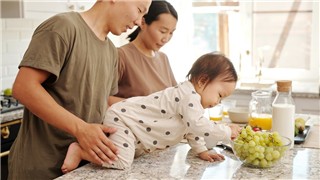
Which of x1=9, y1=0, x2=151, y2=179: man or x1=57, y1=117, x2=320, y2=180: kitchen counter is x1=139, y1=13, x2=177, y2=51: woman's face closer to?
x1=9, y1=0, x2=151, y2=179: man

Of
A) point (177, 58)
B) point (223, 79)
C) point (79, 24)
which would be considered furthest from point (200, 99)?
point (177, 58)

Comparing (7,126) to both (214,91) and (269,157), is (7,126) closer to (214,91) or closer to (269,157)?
(214,91)

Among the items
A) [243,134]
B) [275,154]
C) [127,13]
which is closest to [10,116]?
[127,13]

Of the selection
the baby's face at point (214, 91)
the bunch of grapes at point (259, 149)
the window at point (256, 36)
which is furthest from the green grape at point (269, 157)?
the window at point (256, 36)

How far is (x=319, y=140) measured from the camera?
1.78 m

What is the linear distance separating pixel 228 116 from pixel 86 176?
43.1 inches

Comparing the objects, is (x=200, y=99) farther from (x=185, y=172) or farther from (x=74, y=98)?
(x=74, y=98)

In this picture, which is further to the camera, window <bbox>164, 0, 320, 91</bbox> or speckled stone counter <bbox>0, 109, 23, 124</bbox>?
window <bbox>164, 0, 320, 91</bbox>

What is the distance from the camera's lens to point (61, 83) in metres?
1.50

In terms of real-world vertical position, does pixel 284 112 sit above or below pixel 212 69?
below

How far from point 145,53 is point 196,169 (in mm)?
1033

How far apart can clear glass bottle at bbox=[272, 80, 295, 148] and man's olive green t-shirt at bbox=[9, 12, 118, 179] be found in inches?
26.0

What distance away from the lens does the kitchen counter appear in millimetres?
1322

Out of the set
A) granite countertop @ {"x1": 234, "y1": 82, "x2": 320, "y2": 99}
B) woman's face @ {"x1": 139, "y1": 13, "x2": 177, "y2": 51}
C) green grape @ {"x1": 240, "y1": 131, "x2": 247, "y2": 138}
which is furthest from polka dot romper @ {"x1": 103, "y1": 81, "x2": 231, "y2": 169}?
granite countertop @ {"x1": 234, "y1": 82, "x2": 320, "y2": 99}
